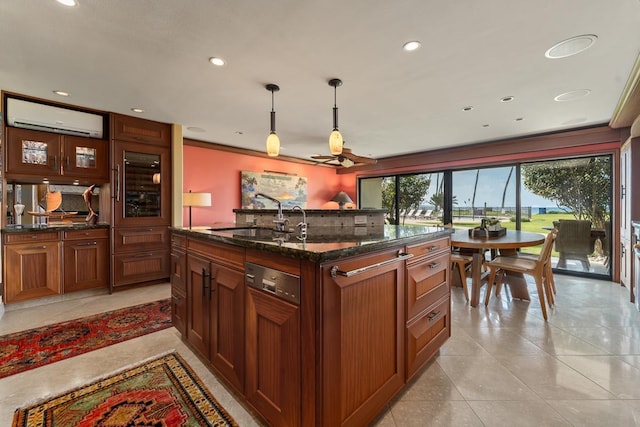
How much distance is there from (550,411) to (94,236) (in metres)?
4.69

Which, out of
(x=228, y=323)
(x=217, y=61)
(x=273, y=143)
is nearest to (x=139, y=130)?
(x=217, y=61)

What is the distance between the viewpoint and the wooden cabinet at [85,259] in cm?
327

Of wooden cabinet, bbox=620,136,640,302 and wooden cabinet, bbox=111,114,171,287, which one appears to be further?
wooden cabinet, bbox=111,114,171,287

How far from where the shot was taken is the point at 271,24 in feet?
5.99

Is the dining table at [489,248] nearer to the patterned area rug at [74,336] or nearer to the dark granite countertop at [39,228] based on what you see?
the patterned area rug at [74,336]

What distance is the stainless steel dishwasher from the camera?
114 cm

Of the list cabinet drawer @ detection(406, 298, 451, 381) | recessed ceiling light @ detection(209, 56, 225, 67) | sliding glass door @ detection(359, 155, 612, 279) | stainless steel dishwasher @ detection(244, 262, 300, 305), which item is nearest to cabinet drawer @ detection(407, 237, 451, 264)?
cabinet drawer @ detection(406, 298, 451, 381)

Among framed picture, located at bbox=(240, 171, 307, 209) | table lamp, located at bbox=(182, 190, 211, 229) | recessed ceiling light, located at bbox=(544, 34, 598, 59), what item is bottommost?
table lamp, located at bbox=(182, 190, 211, 229)

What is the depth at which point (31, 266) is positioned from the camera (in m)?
3.05

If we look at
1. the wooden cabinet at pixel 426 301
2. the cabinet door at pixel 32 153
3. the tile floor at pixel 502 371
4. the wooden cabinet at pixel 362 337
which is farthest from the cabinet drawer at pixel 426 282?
the cabinet door at pixel 32 153

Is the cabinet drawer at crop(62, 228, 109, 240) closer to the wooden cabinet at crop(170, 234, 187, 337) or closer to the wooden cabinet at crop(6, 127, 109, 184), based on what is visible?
the wooden cabinet at crop(6, 127, 109, 184)

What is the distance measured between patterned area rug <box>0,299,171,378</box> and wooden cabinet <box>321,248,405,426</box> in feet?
6.94

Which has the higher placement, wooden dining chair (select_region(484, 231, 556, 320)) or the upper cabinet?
the upper cabinet

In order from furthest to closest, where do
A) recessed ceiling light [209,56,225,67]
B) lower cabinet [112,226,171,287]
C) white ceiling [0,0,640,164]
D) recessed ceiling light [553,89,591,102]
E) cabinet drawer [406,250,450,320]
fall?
lower cabinet [112,226,171,287], recessed ceiling light [553,89,591,102], recessed ceiling light [209,56,225,67], white ceiling [0,0,640,164], cabinet drawer [406,250,450,320]
